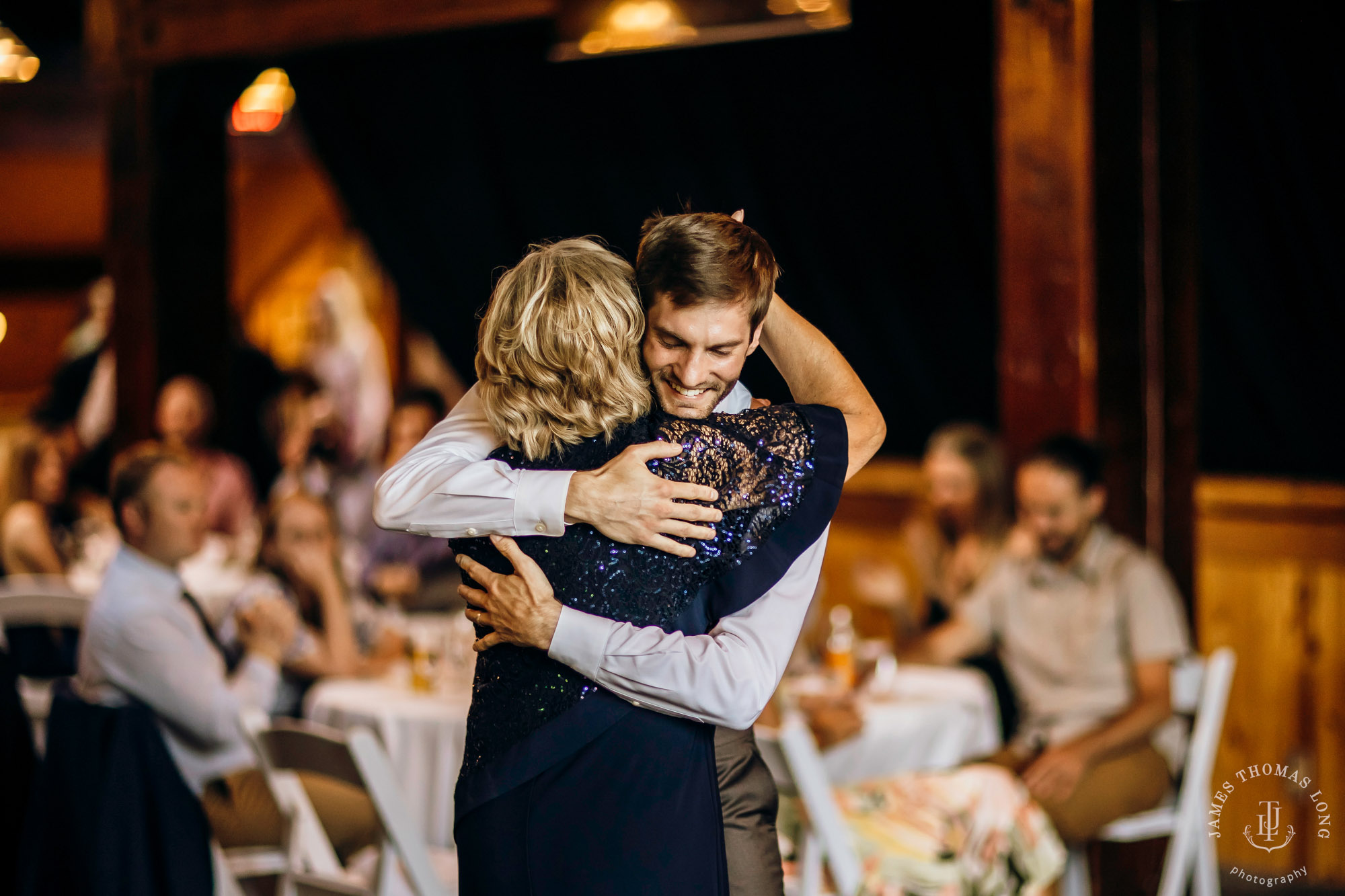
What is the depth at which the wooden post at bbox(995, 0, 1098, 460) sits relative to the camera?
3664 millimetres

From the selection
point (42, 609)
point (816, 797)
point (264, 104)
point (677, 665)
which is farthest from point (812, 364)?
point (264, 104)

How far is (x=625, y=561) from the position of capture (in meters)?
1.45

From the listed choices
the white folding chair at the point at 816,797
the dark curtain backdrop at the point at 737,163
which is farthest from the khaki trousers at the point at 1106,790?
the dark curtain backdrop at the point at 737,163

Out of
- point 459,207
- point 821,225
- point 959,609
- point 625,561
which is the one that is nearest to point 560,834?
point 625,561

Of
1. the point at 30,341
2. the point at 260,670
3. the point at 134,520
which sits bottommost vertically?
the point at 260,670

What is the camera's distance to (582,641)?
4.58 ft

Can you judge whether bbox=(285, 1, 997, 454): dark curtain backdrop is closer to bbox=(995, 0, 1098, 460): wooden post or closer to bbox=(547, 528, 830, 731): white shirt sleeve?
bbox=(995, 0, 1098, 460): wooden post

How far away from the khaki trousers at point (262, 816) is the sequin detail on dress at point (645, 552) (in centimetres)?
146

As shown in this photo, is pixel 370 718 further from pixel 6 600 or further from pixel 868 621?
pixel 868 621

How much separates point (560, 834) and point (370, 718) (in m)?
1.60

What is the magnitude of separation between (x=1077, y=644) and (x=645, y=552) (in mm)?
2151

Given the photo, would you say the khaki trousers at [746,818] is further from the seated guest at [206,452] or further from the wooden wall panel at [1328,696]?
the seated guest at [206,452]

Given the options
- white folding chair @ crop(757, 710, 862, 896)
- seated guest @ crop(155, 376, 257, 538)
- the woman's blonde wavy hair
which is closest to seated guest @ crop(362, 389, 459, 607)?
seated guest @ crop(155, 376, 257, 538)

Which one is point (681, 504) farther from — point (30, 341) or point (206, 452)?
point (30, 341)
